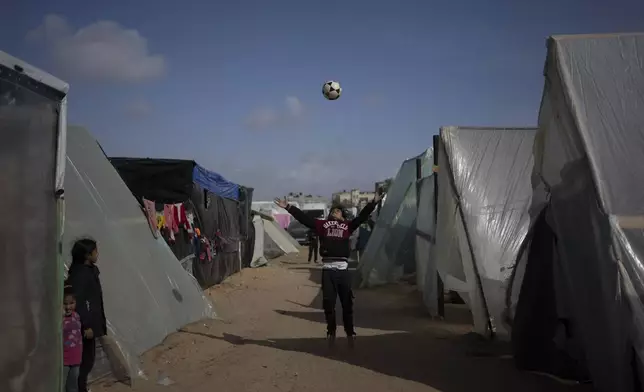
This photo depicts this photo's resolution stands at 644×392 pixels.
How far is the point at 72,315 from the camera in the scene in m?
4.09

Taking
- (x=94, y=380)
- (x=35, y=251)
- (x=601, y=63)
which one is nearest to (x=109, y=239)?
(x=94, y=380)

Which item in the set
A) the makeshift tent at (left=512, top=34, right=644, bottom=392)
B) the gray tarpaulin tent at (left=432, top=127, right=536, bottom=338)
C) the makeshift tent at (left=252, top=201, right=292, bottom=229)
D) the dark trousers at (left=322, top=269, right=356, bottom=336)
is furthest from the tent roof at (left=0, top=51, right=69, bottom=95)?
the makeshift tent at (left=252, top=201, right=292, bottom=229)

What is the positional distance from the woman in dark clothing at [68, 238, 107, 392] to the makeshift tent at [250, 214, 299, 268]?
14995 millimetres

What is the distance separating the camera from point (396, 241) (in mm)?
13703

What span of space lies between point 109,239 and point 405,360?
3.95 meters

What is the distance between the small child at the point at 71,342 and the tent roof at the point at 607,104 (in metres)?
4.34

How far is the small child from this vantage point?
404 centimetres

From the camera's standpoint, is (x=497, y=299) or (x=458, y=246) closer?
(x=497, y=299)

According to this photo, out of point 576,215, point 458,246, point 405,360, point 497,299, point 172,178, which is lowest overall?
point 405,360

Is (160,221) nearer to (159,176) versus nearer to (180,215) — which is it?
(180,215)

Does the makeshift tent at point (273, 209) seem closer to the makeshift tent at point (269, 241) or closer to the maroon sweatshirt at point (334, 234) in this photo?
the makeshift tent at point (269, 241)

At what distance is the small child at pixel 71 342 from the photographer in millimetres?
4043

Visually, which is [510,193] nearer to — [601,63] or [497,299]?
[497,299]

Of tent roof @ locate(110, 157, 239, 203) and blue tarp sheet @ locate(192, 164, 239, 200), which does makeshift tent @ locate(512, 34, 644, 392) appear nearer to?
tent roof @ locate(110, 157, 239, 203)
